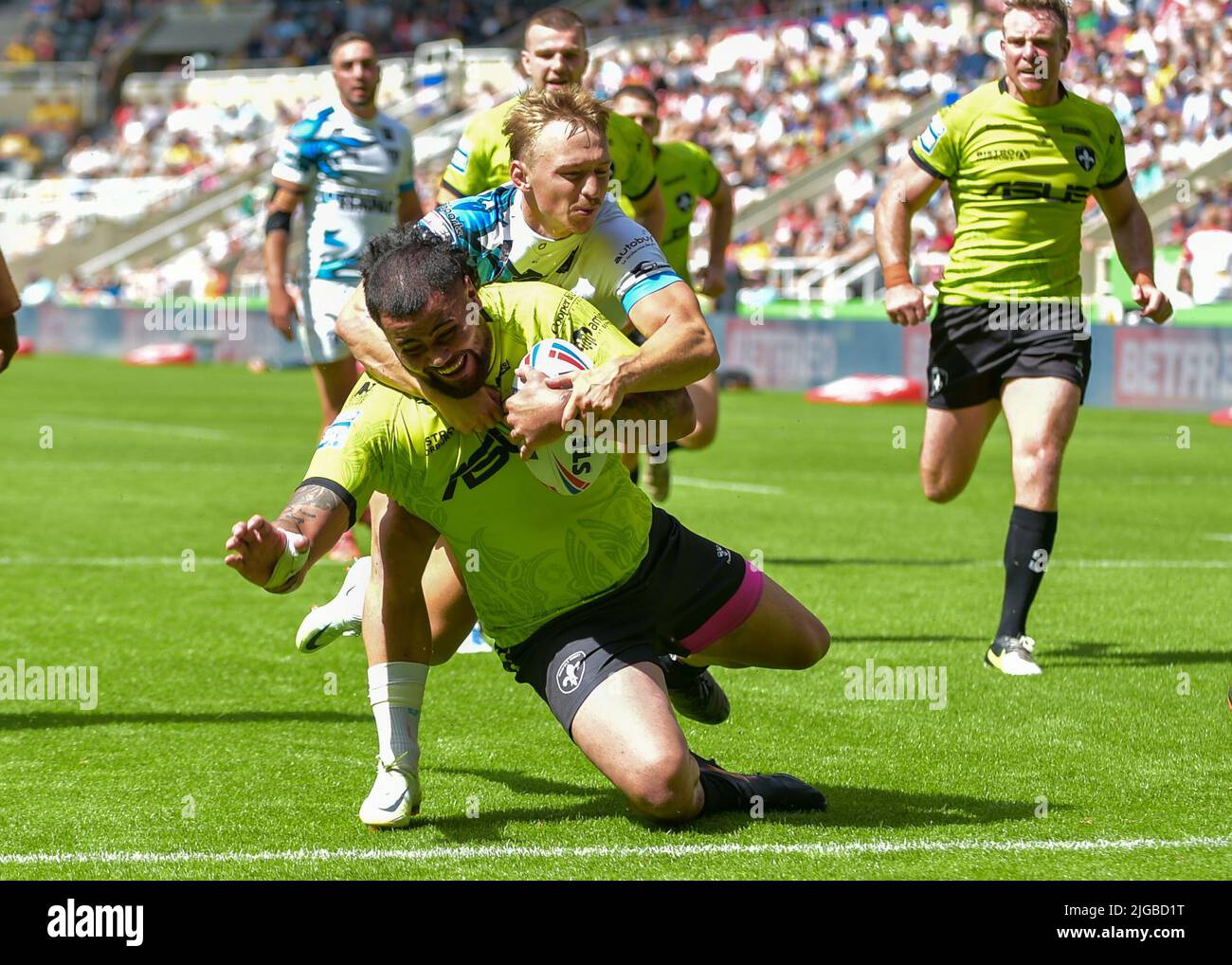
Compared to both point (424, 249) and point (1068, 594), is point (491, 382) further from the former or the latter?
point (1068, 594)

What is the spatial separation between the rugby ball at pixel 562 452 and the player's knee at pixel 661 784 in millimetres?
722

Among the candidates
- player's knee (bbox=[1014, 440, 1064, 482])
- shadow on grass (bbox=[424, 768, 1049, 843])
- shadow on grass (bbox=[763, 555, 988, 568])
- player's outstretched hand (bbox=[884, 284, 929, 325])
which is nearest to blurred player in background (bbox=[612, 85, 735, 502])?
shadow on grass (bbox=[763, 555, 988, 568])

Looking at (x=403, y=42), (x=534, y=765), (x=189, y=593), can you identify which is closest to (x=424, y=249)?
(x=534, y=765)

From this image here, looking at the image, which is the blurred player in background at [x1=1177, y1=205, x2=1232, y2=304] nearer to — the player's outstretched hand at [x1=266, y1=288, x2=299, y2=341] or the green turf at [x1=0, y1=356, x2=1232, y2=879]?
the green turf at [x1=0, y1=356, x2=1232, y2=879]

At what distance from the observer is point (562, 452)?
487 cm

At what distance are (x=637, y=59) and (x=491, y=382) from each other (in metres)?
36.8

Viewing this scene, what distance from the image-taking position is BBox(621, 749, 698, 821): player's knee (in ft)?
15.6

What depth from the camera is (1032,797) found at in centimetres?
528

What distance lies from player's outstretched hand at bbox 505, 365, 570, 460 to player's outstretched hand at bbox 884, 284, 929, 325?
287 centimetres

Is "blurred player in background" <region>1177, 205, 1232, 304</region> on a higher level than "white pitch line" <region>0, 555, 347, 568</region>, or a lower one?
higher

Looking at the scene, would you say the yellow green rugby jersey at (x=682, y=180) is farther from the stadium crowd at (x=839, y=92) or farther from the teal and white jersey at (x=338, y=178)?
the stadium crowd at (x=839, y=92)

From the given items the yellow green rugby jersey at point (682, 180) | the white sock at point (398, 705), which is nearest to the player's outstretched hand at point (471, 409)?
the white sock at point (398, 705)

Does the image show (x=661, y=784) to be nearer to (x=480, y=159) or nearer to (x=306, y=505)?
(x=306, y=505)

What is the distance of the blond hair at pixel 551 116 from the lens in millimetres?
5148
